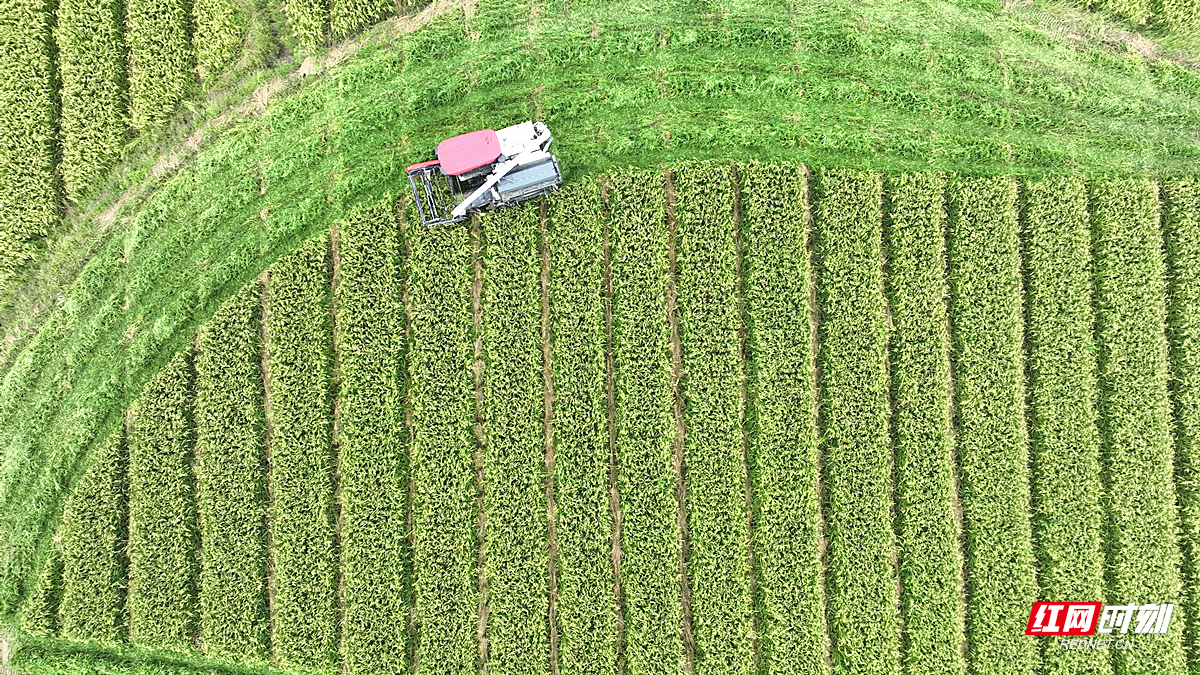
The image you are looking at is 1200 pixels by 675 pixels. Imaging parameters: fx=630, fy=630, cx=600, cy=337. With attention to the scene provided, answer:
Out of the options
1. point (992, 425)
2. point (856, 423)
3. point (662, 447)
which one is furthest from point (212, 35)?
point (992, 425)

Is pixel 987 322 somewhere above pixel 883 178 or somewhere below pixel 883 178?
Answer: below

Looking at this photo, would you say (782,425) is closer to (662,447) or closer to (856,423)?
(856,423)

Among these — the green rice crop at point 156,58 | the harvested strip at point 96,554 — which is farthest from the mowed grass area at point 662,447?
the green rice crop at point 156,58

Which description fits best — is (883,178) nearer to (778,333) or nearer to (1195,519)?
(778,333)

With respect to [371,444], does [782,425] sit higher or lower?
lower

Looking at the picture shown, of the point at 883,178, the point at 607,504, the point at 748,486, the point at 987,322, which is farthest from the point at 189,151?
the point at 987,322

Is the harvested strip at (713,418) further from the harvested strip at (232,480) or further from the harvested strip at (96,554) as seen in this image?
the harvested strip at (96,554)

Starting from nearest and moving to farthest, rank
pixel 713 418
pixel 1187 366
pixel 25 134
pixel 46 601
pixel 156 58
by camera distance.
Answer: pixel 46 601, pixel 713 418, pixel 1187 366, pixel 25 134, pixel 156 58

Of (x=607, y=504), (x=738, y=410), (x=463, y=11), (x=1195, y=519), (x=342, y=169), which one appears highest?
(x=463, y=11)
